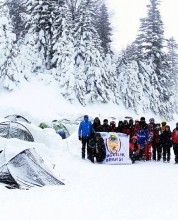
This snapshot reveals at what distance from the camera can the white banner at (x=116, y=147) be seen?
1562 centimetres

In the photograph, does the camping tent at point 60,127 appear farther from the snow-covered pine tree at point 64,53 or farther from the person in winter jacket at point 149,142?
the snow-covered pine tree at point 64,53

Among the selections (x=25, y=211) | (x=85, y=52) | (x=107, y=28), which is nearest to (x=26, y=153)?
(x=25, y=211)

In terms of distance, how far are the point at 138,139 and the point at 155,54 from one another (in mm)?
30759

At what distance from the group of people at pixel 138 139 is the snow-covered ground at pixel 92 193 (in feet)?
2.20

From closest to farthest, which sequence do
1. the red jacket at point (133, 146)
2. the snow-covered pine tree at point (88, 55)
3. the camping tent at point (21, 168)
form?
the camping tent at point (21, 168), the red jacket at point (133, 146), the snow-covered pine tree at point (88, 55)

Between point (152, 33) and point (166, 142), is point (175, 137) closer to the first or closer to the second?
point (166, 142)

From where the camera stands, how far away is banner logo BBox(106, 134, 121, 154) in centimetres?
1583

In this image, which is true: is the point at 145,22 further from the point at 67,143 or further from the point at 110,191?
the point at 110,191

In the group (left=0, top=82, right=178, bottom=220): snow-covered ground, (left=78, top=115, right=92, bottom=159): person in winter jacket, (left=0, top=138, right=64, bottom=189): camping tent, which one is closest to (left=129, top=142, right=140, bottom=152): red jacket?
(left=0, top=82, right=178, bottom=220): snow-covered ground

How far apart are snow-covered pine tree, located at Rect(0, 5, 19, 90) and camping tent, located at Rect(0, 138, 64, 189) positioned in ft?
76.1

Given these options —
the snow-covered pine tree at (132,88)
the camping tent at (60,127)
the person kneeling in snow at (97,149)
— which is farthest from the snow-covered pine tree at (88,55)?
the person kneeling in snow at (97,149)

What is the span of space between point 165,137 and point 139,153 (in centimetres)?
127

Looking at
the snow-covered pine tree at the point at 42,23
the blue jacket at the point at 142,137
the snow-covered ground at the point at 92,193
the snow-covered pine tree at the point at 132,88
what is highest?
the snow-covered pine tree at the point at 42,23

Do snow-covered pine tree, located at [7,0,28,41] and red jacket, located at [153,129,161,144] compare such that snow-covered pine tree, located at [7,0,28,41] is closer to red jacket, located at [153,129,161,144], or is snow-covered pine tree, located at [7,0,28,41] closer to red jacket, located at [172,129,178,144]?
red jacket, located at [153,129,161,144]
